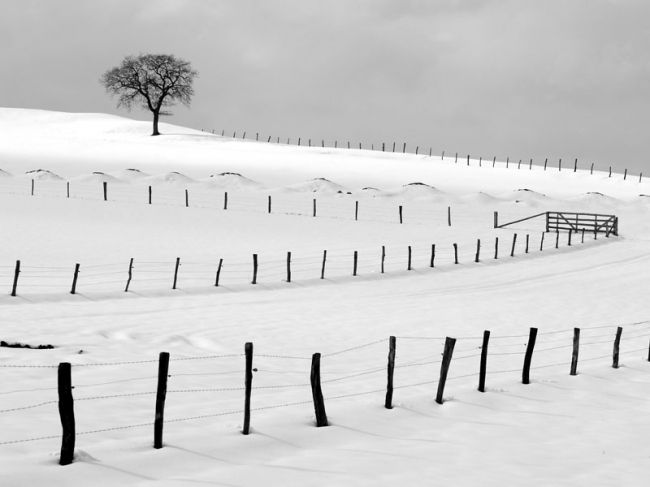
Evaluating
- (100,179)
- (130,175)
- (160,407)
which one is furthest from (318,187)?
(160,407)

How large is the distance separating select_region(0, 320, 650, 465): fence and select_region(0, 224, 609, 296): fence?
10449mm

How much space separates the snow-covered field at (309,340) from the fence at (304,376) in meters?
0.09

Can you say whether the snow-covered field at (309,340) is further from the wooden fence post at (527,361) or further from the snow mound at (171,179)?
the snow mound at (171,179)

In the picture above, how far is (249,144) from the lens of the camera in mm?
109625

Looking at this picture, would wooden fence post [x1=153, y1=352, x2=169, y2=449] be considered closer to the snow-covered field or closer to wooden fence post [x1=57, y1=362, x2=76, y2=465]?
the snow-covered field

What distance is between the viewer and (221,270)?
1403 inches

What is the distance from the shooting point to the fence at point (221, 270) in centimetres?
3056

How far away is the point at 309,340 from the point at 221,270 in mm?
12860

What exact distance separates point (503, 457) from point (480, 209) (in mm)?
54211

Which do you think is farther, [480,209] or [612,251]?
[480,209]

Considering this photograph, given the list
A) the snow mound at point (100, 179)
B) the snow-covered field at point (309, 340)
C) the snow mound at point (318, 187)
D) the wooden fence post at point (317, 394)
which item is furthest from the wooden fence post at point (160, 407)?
the snow mound at point (318, 187)

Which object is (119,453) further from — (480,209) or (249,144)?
(249,144)

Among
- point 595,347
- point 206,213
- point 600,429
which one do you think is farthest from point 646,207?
point 600,429

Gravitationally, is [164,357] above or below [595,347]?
above
